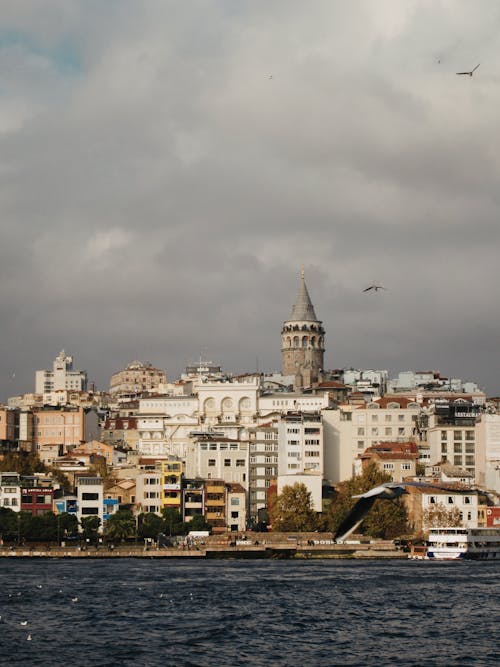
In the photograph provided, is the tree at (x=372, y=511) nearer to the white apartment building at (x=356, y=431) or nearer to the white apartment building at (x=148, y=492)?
the white apartment building at (x=148, y=492)

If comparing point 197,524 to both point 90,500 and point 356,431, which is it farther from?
point 356,431

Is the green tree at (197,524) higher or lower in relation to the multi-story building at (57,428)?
lower

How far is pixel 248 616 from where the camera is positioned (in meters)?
47.5

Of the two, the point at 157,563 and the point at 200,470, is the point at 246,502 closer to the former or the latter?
the point at 200,470

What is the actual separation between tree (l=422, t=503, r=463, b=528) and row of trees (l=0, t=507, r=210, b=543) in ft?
48.4

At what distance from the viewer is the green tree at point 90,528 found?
88.0 meters

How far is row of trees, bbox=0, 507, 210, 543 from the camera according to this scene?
283 feet

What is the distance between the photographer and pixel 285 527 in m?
90.6

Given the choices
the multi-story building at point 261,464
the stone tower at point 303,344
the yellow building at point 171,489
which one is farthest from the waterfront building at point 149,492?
the stone tower at point 303,344

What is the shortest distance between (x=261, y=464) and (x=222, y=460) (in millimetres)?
3643

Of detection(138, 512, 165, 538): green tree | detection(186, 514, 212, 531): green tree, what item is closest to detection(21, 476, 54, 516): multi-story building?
detection(138, 512, 165, 538): green tree

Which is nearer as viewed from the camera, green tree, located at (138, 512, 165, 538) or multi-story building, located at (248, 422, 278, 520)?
green tree, located at (138, 512, 165, 538)

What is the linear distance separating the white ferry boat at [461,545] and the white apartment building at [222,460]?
24.4 metres

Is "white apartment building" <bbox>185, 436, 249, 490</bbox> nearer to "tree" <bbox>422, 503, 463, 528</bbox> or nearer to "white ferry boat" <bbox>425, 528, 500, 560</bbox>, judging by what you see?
"tree" <bbox>422, 503, 463, 528</bbox>
